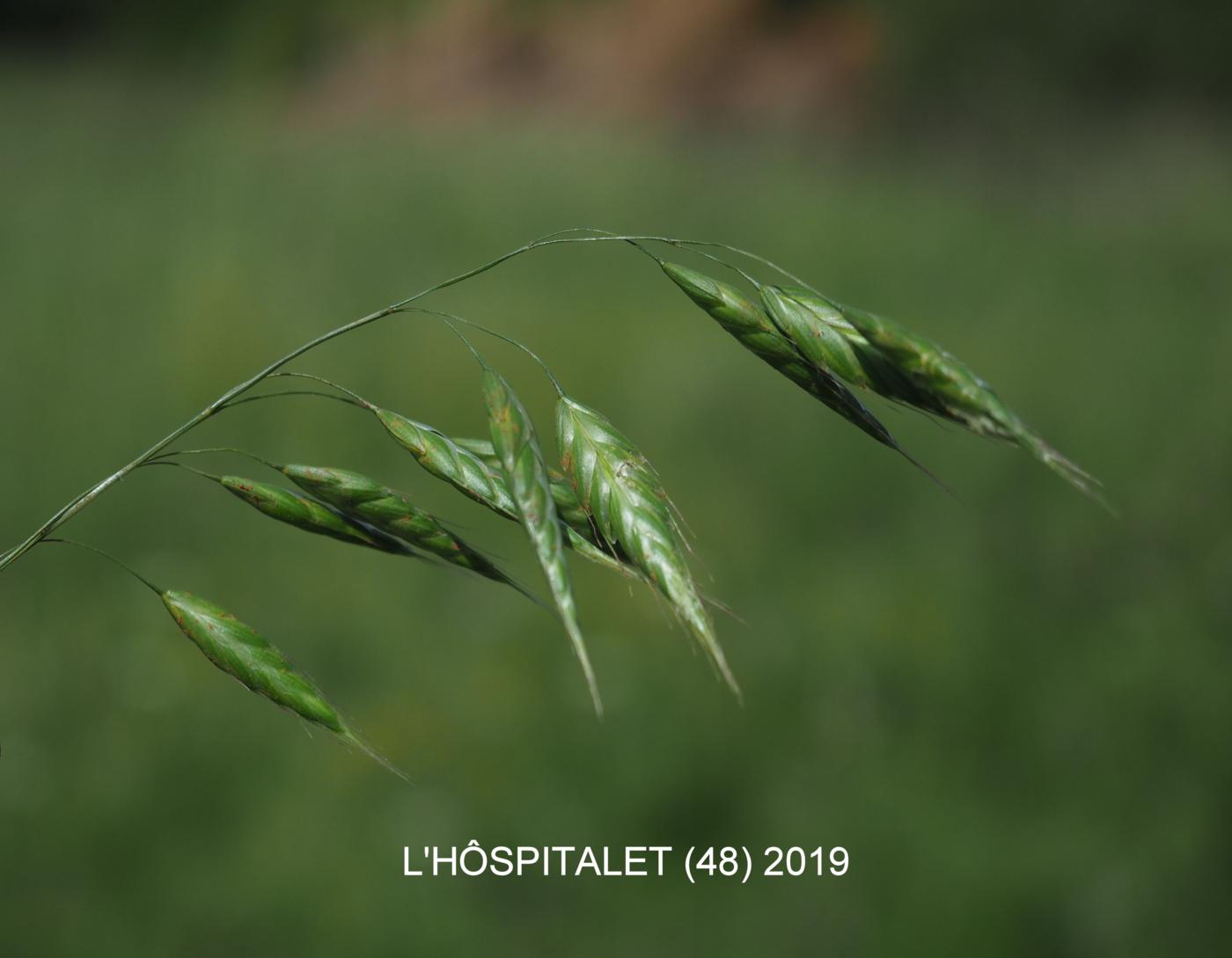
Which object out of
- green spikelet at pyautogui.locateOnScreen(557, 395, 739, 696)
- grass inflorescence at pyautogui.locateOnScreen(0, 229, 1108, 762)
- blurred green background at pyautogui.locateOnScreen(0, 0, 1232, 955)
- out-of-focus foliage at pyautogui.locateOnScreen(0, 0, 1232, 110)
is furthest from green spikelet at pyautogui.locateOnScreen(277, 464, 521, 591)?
out-of-focus foliage at pyautogui.locateOnScreen(0, 0, 1232, 110)

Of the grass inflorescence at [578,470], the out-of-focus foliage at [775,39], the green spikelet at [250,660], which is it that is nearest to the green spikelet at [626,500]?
the grass inflorescence at [578,470]

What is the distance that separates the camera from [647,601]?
4234 millimetres

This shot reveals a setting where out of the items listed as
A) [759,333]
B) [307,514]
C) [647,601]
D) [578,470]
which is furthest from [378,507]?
[647,601]

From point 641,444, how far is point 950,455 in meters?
1.35

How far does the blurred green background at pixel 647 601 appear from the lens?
115 inches

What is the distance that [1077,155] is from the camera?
10.6 metres

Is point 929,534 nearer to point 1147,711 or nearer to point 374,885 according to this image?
point 1147,711

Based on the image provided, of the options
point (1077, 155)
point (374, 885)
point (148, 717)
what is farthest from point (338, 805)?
point (1077, 155)

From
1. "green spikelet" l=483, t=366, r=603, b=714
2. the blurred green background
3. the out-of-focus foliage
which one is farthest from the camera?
the out-of-focus foliage

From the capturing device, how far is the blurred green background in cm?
293

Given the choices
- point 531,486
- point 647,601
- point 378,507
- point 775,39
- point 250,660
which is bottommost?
point 647,601

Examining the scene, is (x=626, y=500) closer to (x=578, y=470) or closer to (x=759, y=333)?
(x=578, y=470)

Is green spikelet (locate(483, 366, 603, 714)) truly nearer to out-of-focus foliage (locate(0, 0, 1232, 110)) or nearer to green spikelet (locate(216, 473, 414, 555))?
green spikelet (locate(216, 473, 414, 555))

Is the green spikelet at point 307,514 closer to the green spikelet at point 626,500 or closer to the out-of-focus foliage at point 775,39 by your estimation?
the green spikelet at point 626,500
